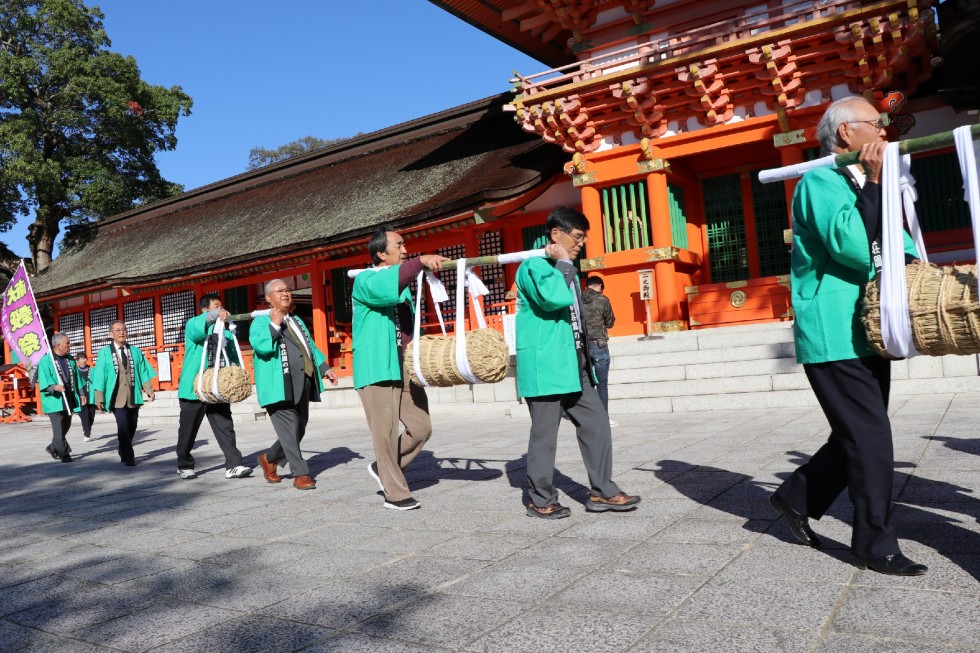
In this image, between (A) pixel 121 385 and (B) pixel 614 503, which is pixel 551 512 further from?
(A) pixel 121 385

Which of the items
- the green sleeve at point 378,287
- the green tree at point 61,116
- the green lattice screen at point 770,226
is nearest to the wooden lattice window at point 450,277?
the green lattice screen at point 770,226

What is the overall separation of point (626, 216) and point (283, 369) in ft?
24.3

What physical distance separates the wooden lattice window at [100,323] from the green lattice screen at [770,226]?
15.5m

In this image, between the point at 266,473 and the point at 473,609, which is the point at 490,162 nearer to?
the point at 266,473

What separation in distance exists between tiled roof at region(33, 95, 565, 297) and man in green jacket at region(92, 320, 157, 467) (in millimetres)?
5359

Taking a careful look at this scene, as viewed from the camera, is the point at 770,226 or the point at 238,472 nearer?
the point at 238,472

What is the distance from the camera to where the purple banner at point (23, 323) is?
930 centimetres

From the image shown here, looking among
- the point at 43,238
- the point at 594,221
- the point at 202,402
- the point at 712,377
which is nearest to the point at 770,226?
the point at 594,221

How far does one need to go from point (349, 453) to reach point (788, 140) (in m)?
7.44

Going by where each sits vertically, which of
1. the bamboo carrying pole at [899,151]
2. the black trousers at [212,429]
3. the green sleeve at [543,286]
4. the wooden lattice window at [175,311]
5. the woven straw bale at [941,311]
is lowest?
the black trousers at [212,429]

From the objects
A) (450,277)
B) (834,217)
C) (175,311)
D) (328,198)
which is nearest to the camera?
(834,217)

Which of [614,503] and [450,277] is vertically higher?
[450,277]

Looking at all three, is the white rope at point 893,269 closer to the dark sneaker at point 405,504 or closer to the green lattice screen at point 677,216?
the dark sneaker at point 405,504

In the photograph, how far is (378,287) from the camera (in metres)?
4.38
